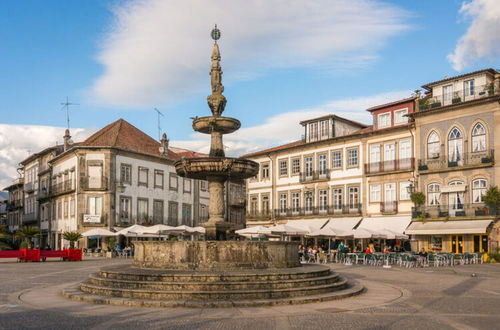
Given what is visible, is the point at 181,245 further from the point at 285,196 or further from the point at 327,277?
the point at 285,196

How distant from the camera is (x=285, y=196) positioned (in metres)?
45.3

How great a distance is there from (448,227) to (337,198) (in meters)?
9.83

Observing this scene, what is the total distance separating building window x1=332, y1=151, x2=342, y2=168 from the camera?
41438mm

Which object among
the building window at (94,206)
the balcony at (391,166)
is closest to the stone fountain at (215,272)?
the balcony at (391,166)

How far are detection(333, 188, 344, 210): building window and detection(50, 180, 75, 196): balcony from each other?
20.8m

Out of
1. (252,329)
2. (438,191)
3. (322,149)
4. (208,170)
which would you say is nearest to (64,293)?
(208,170)

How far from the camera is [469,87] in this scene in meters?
34.4

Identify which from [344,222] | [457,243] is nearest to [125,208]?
[344,222]

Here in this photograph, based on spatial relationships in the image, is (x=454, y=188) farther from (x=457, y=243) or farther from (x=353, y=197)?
(x=353, y=197)

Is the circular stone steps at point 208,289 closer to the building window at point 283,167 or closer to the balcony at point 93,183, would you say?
the balcony at point 93,183

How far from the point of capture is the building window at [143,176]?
4606cm

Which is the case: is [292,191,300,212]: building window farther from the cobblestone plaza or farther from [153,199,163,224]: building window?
the cobblestone plaza

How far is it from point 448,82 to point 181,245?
2727 centimetres

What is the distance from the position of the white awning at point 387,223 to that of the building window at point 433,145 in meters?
4.44
